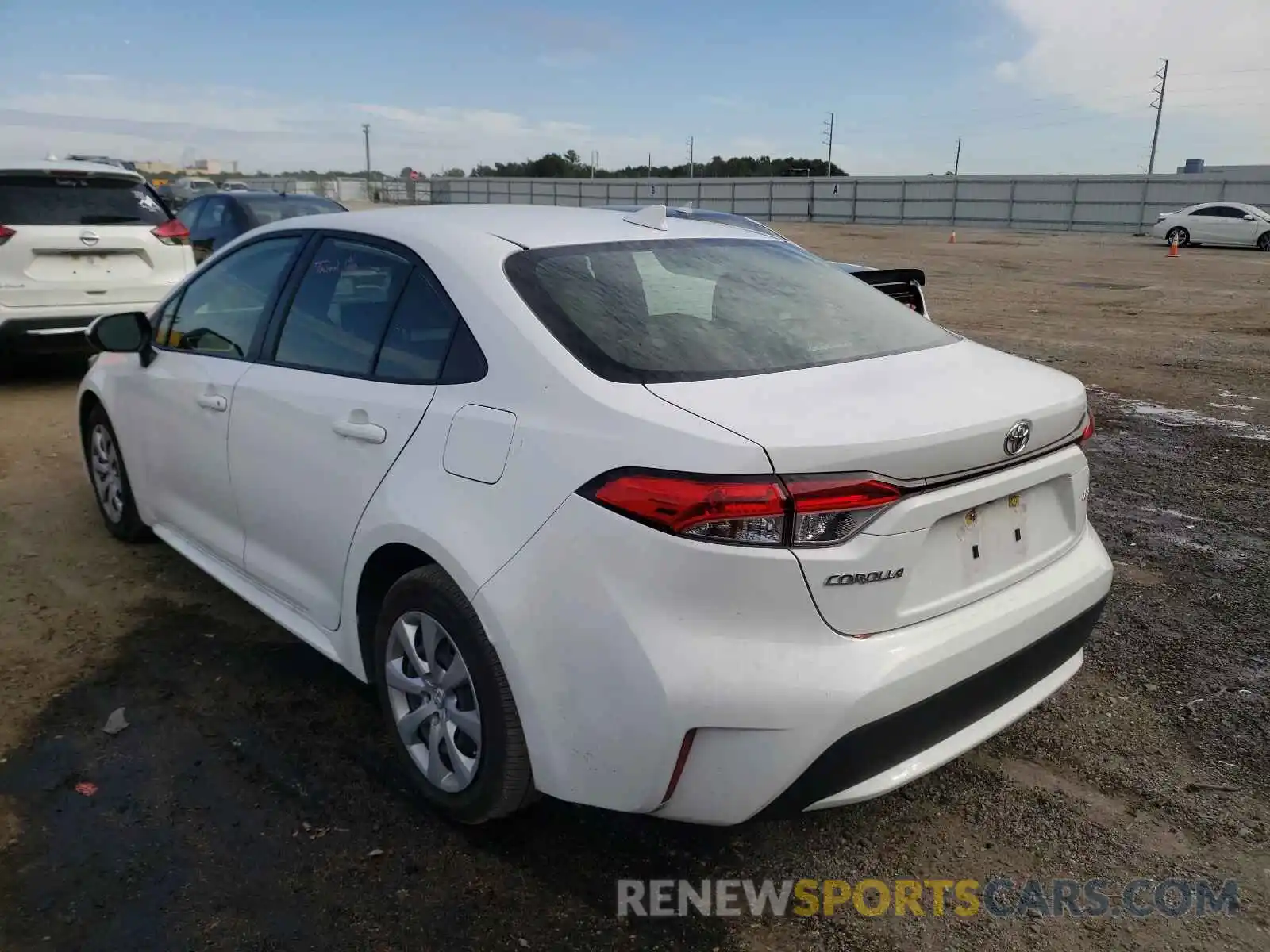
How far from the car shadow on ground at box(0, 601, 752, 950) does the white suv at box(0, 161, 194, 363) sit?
5.49 m

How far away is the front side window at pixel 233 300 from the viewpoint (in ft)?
11.7

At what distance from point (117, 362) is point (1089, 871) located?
437 cm

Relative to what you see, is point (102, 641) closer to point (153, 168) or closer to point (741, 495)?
point (741, 495)

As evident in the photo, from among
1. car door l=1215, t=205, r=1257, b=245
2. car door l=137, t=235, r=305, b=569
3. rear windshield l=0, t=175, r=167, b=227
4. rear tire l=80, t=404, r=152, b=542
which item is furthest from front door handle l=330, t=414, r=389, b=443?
car door l=1215, t=205, r=1257, b=245

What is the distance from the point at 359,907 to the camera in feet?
8.00

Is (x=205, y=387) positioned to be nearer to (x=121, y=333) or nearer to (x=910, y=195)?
(x=121, y=333)

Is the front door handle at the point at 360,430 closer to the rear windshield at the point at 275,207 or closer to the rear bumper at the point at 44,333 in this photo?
the rear bumper at the point at 44,333

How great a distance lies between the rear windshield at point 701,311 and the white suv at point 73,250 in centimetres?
666

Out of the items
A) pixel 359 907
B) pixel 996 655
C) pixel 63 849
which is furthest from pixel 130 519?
pixel 996 655

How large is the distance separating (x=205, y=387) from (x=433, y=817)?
1.92m

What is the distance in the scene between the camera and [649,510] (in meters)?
2.10

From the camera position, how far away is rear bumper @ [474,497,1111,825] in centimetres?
209

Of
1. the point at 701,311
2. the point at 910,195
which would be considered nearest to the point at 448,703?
the point at 701,311

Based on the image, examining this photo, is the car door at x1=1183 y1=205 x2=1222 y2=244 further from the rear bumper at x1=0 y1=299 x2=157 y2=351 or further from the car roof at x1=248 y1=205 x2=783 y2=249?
the car roof at x1=248 y1=205 x2=783 y2=249
